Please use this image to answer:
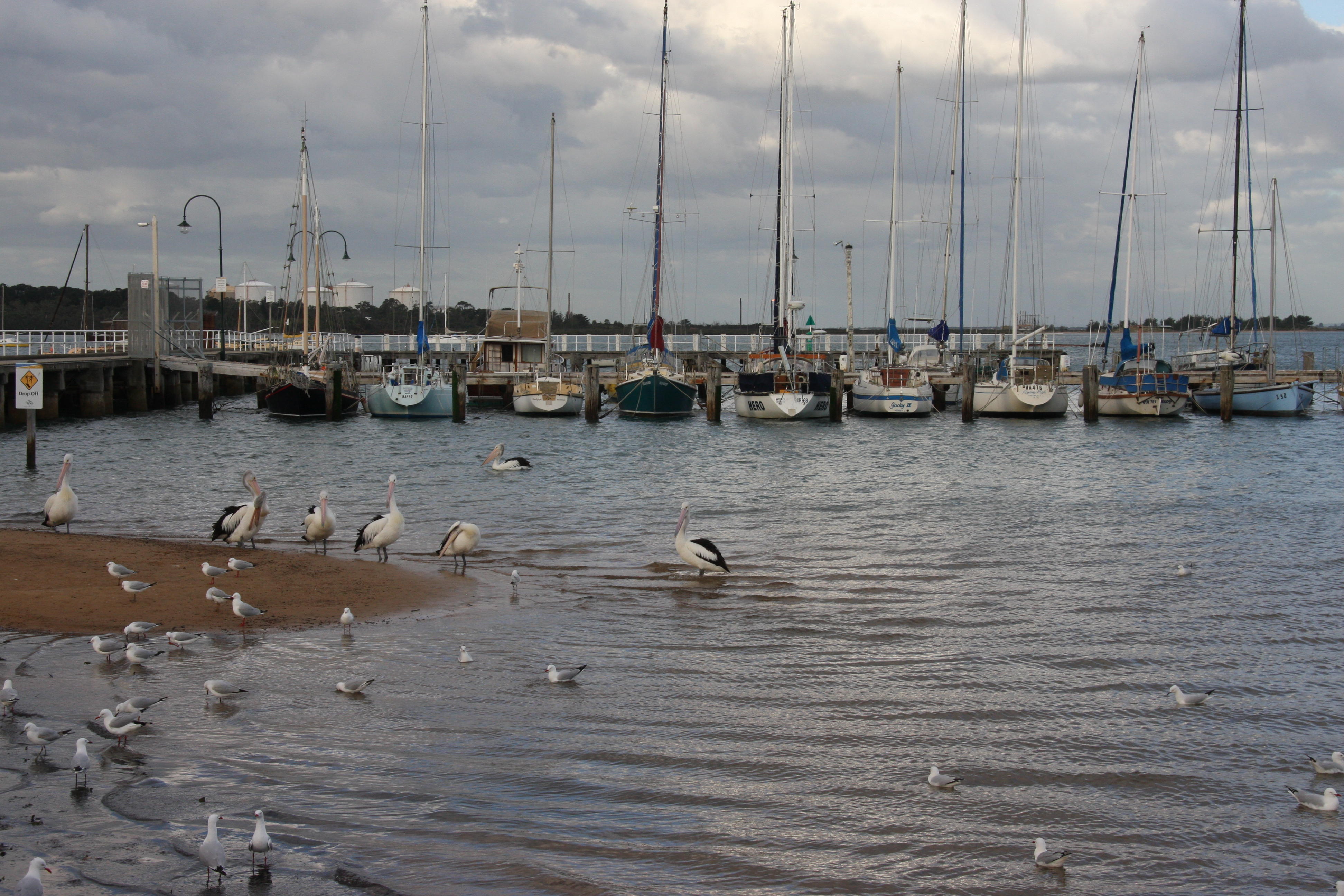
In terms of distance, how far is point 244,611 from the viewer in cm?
1050

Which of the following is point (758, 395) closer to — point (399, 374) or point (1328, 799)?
point (399, 374)

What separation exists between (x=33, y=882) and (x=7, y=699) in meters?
3.40

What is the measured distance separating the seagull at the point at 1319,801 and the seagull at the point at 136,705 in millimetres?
8137

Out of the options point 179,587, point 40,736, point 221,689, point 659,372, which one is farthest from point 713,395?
point 40,736

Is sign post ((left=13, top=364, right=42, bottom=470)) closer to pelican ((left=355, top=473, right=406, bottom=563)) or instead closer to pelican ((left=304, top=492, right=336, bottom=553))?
pelican ((left=304, top=492, right=336, bottom=553))

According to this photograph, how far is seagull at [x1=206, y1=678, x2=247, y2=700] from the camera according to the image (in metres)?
8.37

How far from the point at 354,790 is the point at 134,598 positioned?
19.2 ft

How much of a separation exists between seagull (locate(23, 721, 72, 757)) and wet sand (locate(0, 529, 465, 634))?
10.5 ft

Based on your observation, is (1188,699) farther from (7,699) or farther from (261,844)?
(7,699)

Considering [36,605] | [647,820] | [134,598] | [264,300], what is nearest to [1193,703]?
[647,820]

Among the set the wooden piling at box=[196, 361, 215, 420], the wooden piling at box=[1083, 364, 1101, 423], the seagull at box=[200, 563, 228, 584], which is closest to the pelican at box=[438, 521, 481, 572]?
the seagull at box=[200, 563, 228, 584]

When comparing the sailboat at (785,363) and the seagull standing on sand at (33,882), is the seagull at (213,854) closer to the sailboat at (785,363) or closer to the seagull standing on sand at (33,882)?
the seagull standing on sand at (33,882)

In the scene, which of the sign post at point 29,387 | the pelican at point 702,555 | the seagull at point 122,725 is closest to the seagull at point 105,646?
the seagull at point 122,725

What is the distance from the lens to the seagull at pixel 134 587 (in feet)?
36.8
